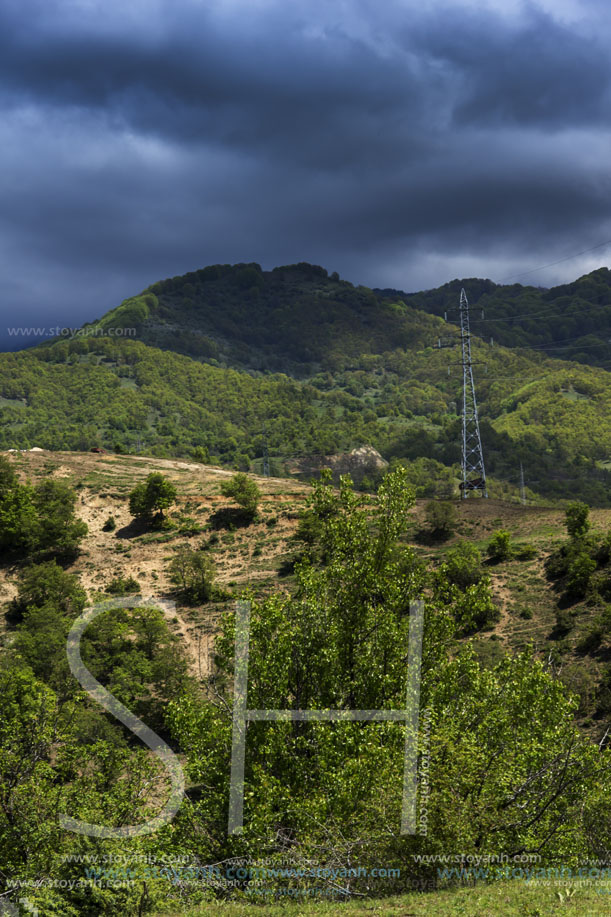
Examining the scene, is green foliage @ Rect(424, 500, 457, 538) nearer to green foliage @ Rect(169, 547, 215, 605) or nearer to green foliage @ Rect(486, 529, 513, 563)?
green foliage @ Rect(486, 529, 513, 563)

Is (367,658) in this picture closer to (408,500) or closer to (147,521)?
(408,500)

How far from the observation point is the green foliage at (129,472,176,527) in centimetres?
7488

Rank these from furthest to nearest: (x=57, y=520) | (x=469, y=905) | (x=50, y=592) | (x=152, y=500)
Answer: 1. (x=152, y=500)
2. (x=57, y=520)
3. (x=50, y=592)
4. (x=469, y=905)

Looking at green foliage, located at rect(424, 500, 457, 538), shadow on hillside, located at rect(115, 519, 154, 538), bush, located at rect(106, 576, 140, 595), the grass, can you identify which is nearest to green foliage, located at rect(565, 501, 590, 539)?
green foliage, located at rect(424, 500, 457, 538)

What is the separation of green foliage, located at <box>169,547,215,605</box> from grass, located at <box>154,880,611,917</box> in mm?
47407

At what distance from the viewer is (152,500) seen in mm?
75125

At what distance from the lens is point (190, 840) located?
19.2m

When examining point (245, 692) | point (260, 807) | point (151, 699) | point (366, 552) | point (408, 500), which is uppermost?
point (408, 500)

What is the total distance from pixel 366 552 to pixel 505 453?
18206 centimetres

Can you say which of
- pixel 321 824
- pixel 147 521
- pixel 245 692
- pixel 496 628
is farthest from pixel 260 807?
pixel 147 521

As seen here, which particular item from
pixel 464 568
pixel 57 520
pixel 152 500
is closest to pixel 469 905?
pixel 464 568

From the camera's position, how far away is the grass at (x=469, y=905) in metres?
13.0

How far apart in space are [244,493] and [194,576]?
1488 centimetres

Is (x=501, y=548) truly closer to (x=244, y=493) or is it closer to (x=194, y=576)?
(x=194, y=576)
